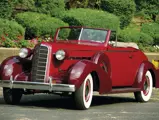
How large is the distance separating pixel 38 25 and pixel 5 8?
1.41 m

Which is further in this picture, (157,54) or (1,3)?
(157,54)

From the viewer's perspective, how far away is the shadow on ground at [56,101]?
12.3 metres

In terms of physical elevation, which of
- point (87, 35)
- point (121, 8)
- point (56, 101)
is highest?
point (87, 35)

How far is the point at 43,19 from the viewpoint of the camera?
23031 mm

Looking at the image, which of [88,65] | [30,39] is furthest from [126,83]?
[30,39]

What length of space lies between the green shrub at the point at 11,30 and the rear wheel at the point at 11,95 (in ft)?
29.3

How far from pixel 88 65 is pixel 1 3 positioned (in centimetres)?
1149

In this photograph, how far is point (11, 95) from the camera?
12305 mm

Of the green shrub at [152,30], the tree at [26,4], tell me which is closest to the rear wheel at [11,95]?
the tree at [26,4]

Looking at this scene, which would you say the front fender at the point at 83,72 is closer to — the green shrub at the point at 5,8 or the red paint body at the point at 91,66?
the red paint body at the point at 91,66

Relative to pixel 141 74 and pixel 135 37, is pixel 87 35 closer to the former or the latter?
pixel 141 74

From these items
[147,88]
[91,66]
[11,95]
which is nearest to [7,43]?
[147,88]

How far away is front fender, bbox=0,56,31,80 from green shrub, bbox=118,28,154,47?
12.5 metres

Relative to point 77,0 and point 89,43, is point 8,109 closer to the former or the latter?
point 89,43
